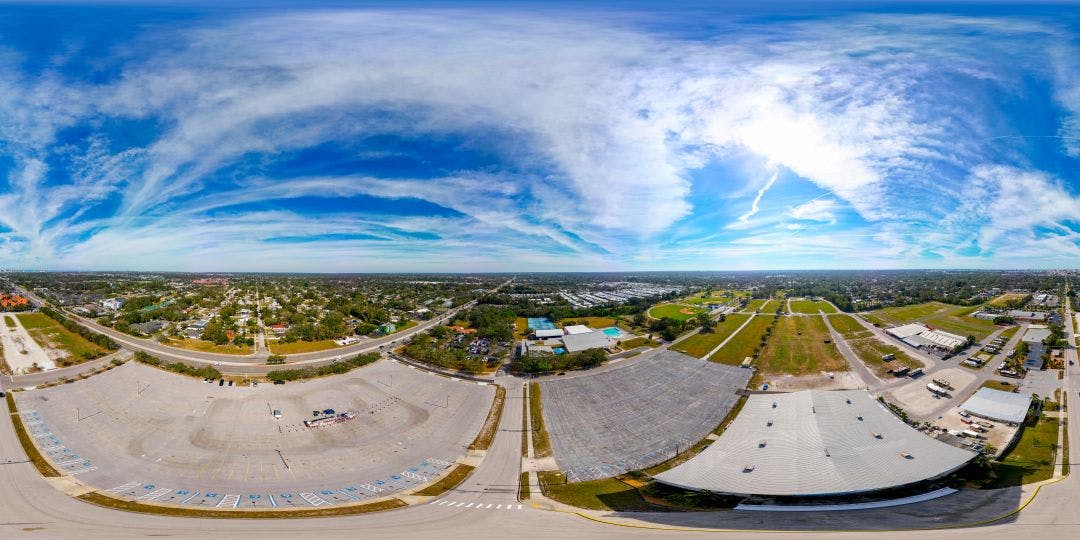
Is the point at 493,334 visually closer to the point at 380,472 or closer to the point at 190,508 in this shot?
the point at 380,472

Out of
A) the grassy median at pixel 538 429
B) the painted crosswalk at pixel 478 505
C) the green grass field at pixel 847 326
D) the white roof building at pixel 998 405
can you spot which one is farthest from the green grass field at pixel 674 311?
the painted crosswalk at pixel 478 505

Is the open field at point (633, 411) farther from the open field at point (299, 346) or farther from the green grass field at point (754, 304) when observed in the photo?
the green grass field at point (754, 304)

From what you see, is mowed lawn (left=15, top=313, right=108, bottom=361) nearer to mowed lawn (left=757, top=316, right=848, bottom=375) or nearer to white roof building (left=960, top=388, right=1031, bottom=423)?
mowed lawn (left=757, top=316, right=848, bottom=375)

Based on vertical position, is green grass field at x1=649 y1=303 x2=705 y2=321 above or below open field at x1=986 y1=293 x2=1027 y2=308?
below

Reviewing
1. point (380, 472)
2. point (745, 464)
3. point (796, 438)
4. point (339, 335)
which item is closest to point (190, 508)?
point (380, 472)

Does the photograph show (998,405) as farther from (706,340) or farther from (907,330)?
(706,340)

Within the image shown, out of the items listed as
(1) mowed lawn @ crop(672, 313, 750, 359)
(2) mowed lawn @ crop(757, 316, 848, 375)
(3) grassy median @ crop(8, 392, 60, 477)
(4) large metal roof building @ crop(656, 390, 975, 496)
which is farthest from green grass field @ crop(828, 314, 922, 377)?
(3) grassy median @ crop(8, 392, 60, 477)

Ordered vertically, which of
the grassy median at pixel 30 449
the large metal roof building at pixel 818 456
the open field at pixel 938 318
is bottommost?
the grassy median at pixel 30 449
